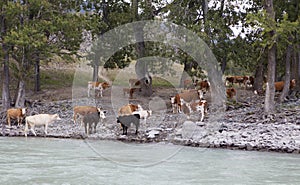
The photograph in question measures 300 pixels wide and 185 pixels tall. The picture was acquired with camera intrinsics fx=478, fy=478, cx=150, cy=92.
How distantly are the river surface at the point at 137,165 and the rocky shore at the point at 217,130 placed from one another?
0.78m

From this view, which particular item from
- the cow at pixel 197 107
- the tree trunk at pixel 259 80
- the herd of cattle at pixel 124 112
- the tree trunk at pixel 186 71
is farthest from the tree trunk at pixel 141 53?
the cow at pixel 197 107

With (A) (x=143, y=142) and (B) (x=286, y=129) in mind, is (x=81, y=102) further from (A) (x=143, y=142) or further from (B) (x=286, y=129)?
(B) (x=286, y=129)

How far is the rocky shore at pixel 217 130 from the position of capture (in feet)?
50.0

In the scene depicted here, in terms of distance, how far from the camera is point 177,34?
23.9m

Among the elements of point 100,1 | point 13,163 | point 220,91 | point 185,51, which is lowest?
point 13,163

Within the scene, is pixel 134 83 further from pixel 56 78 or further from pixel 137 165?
pixel 137 165

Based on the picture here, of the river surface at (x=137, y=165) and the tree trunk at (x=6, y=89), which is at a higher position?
the tree trunk at (x=6, y=89)

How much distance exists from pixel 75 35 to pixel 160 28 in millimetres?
4806

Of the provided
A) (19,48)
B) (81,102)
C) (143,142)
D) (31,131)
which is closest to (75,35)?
(19,48)

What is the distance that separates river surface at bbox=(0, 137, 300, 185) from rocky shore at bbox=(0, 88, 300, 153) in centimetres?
78

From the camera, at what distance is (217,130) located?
1748cm

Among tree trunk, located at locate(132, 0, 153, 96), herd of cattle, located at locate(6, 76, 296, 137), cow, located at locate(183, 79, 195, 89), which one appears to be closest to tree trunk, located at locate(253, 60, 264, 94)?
herd of cattle, located at locate(6, 76, 296, 137)

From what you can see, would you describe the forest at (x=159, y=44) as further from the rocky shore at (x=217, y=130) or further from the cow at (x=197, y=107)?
the cow at (x=197, y=107)

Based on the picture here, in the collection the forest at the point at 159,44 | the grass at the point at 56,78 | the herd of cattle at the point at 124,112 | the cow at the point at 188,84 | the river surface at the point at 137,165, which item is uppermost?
the forest at the point at 159,44
